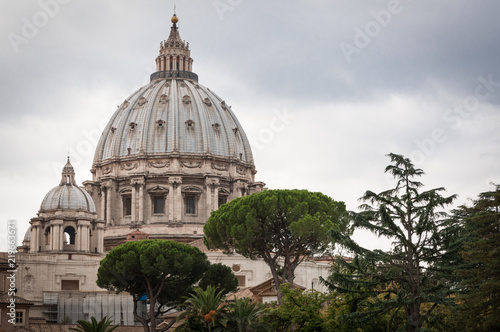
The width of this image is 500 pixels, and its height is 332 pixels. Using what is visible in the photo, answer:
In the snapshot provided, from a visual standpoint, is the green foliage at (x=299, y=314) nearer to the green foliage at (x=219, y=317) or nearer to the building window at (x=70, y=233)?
the green foliage at (x=219, y=317)

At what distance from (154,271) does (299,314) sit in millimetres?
16140

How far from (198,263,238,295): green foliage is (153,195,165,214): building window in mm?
39051

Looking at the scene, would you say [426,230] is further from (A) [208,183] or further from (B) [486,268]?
(A) [208,183]

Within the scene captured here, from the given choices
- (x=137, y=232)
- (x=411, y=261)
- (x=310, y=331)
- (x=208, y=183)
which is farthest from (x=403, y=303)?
(x=208, y=183)

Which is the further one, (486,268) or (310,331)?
(310,331)

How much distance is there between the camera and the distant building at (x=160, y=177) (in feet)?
252

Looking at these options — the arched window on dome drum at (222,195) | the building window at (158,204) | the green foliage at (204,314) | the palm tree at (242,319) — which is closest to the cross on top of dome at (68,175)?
the building window at (158,204)

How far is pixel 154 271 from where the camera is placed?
51.9 m

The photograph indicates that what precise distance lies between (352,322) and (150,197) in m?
61.6

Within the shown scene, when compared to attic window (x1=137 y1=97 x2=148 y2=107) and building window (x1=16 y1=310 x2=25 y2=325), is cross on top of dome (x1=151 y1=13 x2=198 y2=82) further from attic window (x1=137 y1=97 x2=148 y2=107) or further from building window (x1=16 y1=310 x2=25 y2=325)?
building window (x1=16 y1=310 x2=25 y2=325)

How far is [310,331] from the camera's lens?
38.1m

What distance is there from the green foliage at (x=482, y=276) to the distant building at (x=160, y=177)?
134 ft

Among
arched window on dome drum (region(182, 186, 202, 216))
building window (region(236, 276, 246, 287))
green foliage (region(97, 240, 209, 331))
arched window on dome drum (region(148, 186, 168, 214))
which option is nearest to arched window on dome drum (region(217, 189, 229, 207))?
arched window on dome drum (region(182, 186, 202, 216))

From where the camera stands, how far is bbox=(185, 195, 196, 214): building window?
95125mm
